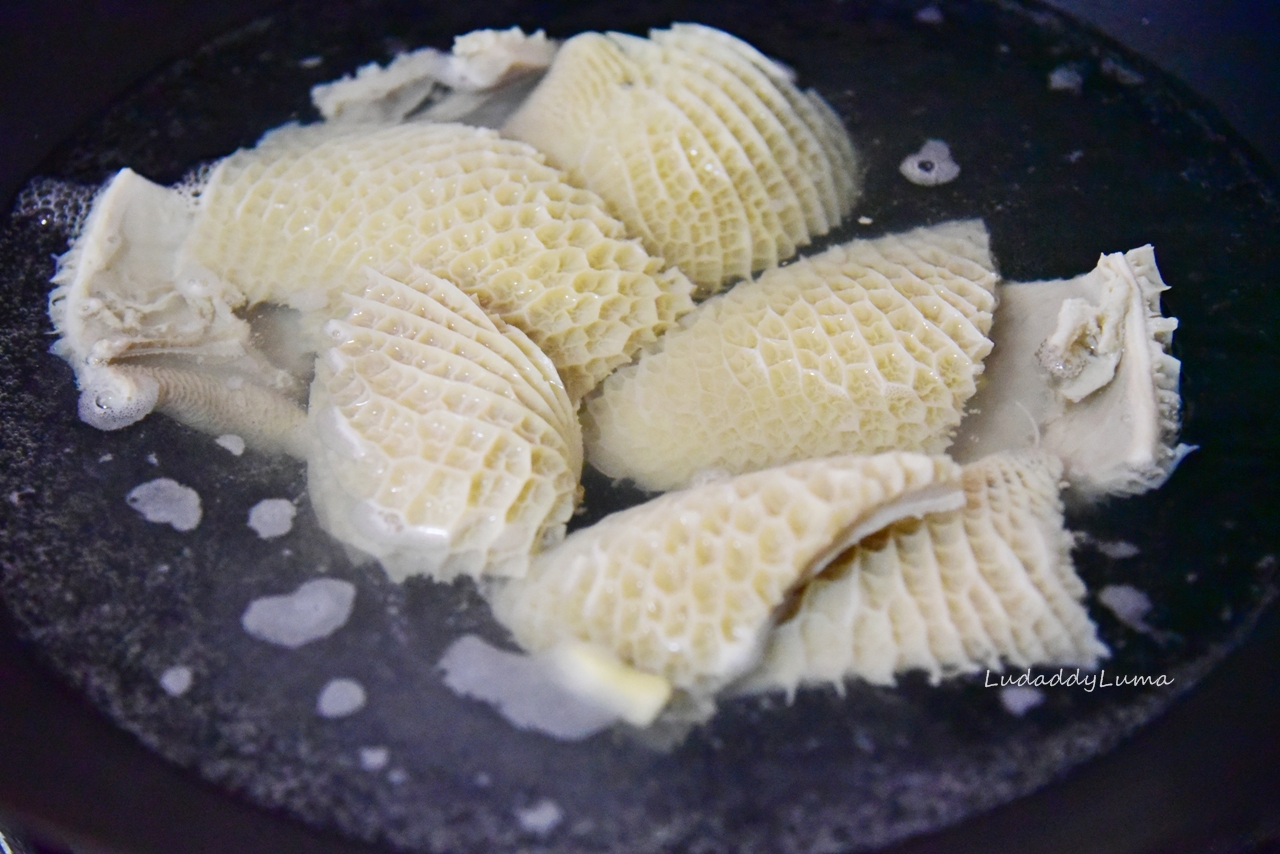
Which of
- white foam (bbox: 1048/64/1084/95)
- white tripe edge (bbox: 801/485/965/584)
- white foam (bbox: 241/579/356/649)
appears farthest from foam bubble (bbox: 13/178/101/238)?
white foam (bbox: 1048/64/1084/95)

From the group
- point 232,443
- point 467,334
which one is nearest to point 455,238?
point 467,334

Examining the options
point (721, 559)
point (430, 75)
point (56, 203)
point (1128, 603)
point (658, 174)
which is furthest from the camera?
point (430, 75)

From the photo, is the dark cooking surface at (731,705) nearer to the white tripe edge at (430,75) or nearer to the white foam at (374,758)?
the white foam at (374,758)

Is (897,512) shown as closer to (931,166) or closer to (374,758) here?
(374,758)

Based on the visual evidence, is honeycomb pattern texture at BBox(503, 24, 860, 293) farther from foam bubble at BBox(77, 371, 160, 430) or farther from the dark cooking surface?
foam bubble at BBox(77, 371, 160, 430)

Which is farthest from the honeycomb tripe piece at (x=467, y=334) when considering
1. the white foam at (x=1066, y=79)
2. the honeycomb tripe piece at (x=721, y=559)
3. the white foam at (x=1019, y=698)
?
the white foam at (x=1066, y=79)

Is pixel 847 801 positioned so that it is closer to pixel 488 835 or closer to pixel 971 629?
pixel 971 629
